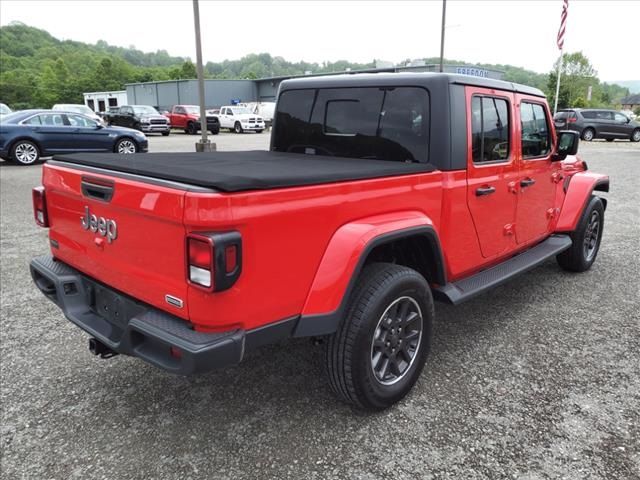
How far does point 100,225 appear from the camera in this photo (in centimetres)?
256

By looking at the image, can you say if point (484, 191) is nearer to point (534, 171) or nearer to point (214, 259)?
point (534, 171)

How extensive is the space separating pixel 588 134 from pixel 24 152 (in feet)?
80.2

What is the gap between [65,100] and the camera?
9588 centimetres

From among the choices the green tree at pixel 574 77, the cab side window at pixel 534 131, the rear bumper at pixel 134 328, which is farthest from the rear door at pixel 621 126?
the green tree at pixel 574 77

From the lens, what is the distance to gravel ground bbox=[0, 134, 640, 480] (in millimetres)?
2426

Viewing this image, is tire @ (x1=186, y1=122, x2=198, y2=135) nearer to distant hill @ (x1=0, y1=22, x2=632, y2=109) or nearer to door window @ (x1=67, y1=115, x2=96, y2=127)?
door window @ (x1=67, y1=115, x2=96, y2=127)

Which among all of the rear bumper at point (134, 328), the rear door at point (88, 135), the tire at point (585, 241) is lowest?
the tire at point (585, 241)

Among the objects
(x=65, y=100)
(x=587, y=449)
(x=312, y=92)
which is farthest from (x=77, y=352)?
(x=65, y=100)

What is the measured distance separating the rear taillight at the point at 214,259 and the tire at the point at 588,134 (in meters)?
26.7

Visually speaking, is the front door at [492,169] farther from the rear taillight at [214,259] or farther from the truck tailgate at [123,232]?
the truck tailgate at [123,232]

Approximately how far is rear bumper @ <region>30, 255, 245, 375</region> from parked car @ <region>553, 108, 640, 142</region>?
25709 millimetres

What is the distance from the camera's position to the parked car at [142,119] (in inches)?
1075

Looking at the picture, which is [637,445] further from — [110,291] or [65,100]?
[65,100]

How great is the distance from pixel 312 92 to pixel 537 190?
206 centimetres
